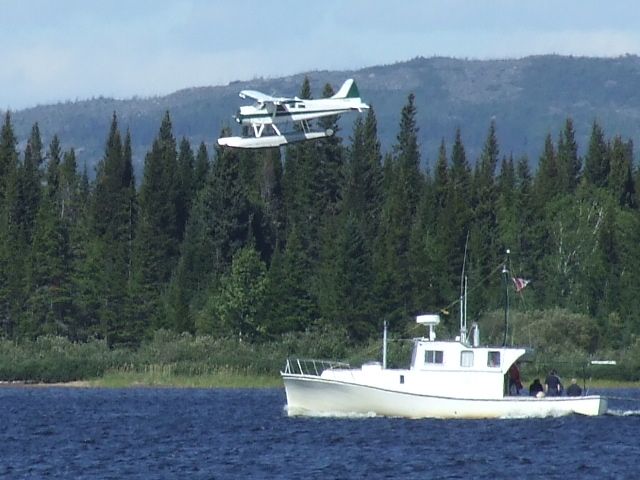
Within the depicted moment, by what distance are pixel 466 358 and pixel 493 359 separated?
91cm

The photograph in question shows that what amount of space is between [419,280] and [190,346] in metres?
19.0

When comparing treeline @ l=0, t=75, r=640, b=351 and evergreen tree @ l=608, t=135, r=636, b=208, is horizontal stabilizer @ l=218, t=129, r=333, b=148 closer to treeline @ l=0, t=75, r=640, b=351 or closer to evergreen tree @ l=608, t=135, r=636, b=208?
treeline @ l=0, t=75, r=640, b=351

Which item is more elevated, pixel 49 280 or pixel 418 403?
pixel 418 403

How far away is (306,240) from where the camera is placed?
130500 mm

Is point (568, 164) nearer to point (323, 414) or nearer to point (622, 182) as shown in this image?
point (622, 182)

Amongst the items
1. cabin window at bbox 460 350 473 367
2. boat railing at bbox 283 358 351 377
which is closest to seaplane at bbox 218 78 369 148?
boat railing at bbox 283 358 351 377

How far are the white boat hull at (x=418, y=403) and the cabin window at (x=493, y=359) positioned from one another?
4.04ft

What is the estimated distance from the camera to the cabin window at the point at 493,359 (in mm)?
58594

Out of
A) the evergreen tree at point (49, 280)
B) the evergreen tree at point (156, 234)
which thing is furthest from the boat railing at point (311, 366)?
the evergreen tree at point (49, 280)

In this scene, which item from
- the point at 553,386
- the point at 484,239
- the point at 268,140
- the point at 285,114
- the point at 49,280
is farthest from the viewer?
the point at 484,239

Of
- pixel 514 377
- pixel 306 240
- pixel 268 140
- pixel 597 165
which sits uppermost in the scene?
pixel 268 140

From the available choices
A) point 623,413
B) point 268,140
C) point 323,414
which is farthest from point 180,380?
point 623,413

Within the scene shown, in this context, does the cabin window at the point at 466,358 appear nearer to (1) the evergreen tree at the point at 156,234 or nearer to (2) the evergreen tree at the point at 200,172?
(1) the evergreen tree at the point at 156,234

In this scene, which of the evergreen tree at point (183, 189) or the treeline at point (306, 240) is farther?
the evergreen tree at point (183, 189)
